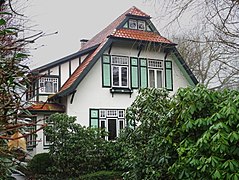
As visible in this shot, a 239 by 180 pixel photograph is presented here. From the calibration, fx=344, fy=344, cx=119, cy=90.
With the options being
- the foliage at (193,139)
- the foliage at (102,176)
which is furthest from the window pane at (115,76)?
the foliage at (193,139)

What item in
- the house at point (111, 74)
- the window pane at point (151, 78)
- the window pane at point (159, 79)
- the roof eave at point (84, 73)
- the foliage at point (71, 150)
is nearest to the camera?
the foliage at point (71, 150)

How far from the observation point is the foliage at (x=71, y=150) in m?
13.0

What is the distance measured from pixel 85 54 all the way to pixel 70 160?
6.32 metres

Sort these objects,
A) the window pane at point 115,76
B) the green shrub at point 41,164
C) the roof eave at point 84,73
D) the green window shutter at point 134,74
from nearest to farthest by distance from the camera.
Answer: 1. the green shrub at point 41,164
2. the roof eave at point 84,73
3. the window pane at point 115,76
4. the green window shutter at point 134,74

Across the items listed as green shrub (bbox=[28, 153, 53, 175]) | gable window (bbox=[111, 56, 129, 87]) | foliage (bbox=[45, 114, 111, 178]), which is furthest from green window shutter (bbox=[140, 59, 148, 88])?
green shrub (bbox=[28, 153, 53, 175])

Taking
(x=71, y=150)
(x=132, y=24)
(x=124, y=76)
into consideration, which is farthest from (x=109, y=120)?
(x=132, y=24)

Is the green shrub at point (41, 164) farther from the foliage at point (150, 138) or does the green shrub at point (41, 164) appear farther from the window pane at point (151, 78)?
the window pane at point (151, 78)

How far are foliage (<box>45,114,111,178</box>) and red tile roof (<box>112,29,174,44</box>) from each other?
5.55 metres

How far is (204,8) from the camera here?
6672 mm

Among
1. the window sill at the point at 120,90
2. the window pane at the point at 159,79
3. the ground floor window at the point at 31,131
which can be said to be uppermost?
the window pane at the point at 159,79

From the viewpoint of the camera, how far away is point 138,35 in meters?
17.7

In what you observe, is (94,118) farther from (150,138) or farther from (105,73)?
(150,138)

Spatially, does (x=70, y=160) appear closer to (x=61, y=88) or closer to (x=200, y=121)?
(x=61, y=88)

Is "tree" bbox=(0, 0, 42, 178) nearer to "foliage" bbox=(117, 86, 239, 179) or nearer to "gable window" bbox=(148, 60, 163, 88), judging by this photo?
"foliage" bbox=(117, 86, 239, 179)
